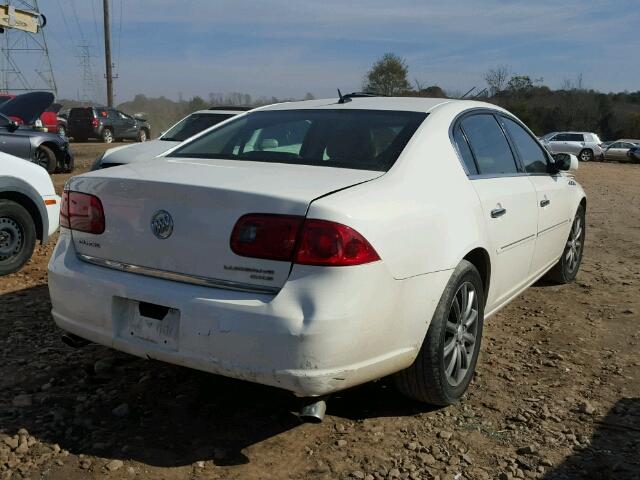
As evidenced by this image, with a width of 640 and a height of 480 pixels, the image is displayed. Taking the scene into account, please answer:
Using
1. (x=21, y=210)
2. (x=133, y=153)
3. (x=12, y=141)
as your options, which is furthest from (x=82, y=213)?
(x=12, y=141)

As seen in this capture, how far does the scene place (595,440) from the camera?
3.14 m

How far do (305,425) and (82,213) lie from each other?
4.87 feet

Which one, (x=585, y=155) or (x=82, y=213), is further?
(x=585, y=155)

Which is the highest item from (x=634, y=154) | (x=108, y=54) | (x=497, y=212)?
(x=108, y=54)

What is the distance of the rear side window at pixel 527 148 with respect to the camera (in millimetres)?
4609

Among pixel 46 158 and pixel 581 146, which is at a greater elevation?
pixel 46 158

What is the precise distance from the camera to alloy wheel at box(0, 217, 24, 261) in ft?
18.5

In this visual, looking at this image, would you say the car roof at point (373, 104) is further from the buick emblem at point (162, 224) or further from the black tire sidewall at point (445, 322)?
the buick emblem at point (162, 224)

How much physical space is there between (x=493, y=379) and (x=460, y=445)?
89 cm

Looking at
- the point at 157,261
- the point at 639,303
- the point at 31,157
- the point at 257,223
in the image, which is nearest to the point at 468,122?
the point at 257,223

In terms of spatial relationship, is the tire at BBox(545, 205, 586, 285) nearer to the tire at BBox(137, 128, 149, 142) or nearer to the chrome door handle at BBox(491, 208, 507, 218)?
the chrome door handle at BBox(491, 208, 507, 218)

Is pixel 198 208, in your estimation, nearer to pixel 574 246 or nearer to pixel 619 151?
pixel 574 246

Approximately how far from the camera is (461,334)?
3428 mm

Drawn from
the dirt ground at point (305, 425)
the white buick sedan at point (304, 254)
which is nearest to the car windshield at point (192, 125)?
the dirt ground at point (305, 425)
